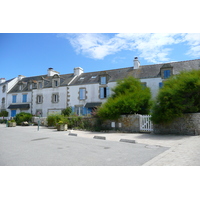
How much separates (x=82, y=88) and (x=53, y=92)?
4323 millimetres

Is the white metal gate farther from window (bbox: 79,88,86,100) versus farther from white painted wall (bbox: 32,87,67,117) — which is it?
white painted wall (bbox: 32,87,67,117)

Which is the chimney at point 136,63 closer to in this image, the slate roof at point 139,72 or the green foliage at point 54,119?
the slate roof at point 139,72

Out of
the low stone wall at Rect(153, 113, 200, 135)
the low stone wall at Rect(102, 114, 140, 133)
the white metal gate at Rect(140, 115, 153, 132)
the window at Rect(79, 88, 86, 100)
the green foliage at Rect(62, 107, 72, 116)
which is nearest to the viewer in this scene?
the low stone wall at Rect(153, 113, 200, 135)

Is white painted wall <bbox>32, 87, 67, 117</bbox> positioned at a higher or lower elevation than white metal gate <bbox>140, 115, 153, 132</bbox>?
higher

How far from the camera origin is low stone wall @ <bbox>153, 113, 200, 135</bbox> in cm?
920

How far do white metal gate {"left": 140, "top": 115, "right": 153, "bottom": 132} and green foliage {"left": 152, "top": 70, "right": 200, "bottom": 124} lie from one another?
3.87 feet

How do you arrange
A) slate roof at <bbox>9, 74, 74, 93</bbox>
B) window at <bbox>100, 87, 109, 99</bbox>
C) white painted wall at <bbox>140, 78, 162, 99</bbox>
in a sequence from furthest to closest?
slate roof at <bbox>9, 74, 74, 93</bbox>
window at <bbox>100, 87, 109, 99</bbox>
white painted wall at <bbox>140, 78, 162, 99</bbox>

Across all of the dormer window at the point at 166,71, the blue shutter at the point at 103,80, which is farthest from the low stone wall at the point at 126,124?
the blue shutter at the point at 103,80

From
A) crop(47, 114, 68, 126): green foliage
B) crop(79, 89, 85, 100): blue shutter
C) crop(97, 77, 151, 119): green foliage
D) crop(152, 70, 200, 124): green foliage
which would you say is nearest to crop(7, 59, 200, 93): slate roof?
crop(79, 89, 85, 100): blue shutter

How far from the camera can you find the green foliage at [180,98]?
9070 mm

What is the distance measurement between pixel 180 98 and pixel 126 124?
410 cm

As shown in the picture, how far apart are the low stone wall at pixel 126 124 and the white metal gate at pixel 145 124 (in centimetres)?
26

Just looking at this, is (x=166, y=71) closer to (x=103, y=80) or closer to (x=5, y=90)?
(x=103, y=80)

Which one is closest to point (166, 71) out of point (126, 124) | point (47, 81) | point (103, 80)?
point (103, 80)
